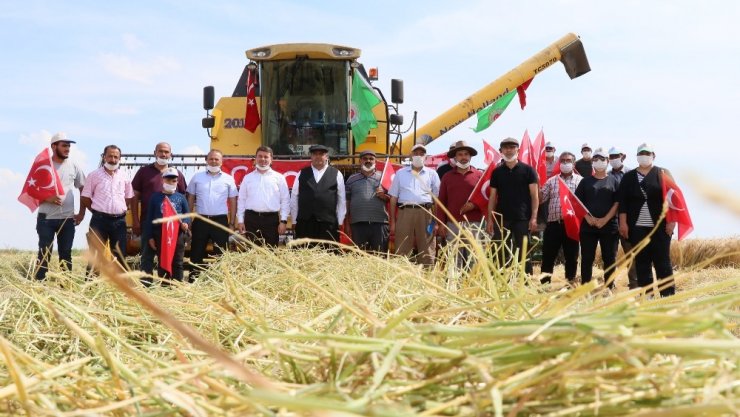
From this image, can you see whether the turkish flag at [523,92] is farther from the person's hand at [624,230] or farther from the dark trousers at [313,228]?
the dark trousers at [313,228]

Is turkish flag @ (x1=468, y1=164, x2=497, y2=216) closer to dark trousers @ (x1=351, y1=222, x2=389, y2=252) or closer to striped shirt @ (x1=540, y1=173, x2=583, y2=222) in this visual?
striped shirt @ (x1=540, y1=173, x2=583, y2=222)

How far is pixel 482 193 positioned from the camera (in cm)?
823

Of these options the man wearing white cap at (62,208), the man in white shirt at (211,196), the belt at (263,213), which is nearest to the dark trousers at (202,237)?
the man in white shirt at (211,196)

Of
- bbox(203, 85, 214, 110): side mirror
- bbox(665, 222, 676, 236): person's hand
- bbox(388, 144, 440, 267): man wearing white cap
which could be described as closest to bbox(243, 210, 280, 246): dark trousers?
bbox(388, 144, 440, 267): man wearing white cap

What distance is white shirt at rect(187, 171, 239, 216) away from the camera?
28.0ft

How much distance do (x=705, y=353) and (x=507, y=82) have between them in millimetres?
13293

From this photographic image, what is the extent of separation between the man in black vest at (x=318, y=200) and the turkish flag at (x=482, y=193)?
1485 mm

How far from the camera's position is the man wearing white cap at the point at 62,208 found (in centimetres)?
829

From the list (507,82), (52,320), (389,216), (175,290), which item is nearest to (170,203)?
(389,216)

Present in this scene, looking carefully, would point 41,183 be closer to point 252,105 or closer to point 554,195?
point 252,105

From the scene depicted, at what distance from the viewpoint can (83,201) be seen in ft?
27.5

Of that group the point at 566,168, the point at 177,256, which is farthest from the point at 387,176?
the point at 177,256

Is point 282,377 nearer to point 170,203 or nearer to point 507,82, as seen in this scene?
point 170,203

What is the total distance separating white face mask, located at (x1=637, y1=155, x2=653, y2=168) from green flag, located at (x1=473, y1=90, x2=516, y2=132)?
6403mm
